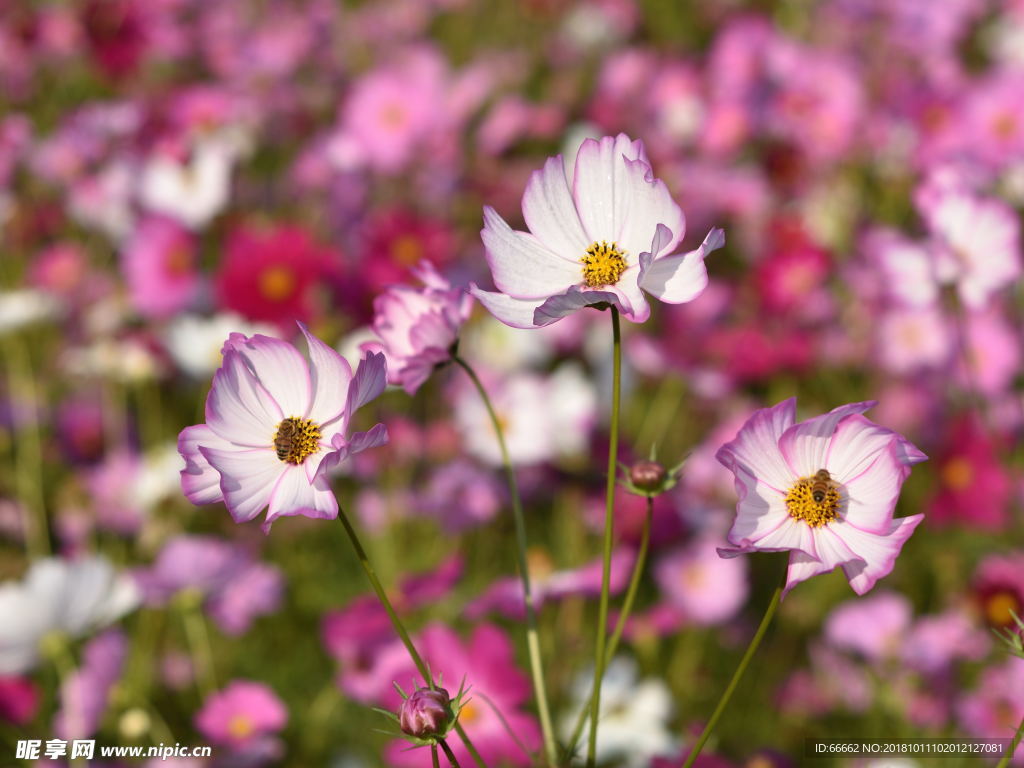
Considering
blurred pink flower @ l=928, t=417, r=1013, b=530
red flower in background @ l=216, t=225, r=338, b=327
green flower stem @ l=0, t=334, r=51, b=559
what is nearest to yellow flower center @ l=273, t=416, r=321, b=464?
red flower in background @ l=216, t=225, r=338, b=327

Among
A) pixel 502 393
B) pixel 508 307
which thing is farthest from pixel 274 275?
pixel 508 307

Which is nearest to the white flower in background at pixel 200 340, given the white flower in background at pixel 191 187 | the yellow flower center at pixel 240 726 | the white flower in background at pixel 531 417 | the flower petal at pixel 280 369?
the white flower in background at pixel 191 187

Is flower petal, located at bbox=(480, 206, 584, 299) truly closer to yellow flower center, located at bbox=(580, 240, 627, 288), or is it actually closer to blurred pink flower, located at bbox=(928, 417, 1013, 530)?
yellow flower center, located at bbox=(580, 240, 627, 288)

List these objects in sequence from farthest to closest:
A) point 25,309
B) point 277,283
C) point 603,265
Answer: point 25,309 → point 277,283 → point 603,265

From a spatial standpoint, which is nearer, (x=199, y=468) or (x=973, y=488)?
(x=199, y=468)

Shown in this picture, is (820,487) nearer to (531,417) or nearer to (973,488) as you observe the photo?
(531,417)

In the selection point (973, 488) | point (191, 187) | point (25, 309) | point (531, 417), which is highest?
point (191, 187)

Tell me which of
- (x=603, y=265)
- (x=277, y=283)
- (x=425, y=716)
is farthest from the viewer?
(x=277, y=283)
